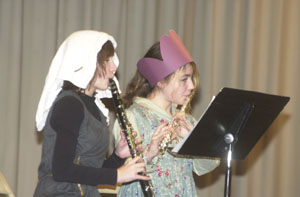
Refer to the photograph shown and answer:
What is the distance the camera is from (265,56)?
14.6 feet

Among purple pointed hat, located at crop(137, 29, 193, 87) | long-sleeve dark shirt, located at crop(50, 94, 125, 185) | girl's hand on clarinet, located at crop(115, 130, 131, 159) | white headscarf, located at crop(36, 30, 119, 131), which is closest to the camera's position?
long-sleeve dark shirt, located at crop(50, 94, 125, 185)

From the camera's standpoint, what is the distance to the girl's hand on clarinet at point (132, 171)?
2.33m

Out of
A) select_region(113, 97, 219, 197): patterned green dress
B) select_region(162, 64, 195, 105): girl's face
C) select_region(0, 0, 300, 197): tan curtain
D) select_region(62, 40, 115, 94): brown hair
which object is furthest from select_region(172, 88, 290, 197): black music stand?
select_region(0, 0, 300, 197): tan curtain

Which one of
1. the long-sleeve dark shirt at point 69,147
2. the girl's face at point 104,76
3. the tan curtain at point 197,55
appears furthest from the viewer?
the tan curtain at point 197,55

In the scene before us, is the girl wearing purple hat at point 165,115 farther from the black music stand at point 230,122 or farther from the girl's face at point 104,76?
the girl's face at point 104,76

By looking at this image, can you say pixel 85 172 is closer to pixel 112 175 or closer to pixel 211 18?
pixel 112 175

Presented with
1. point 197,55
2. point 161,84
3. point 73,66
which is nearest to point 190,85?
point 161,84

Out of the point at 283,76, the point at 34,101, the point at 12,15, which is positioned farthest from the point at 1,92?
the point at 283,76

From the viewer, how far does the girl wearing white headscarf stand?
2.19 m

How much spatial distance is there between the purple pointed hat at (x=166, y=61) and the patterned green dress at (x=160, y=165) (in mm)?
160

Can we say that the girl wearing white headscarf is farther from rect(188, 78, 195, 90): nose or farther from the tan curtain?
the tan curtain

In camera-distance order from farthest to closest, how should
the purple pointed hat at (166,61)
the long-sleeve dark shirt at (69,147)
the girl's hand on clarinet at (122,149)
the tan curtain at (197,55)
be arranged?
the tan curtain at (197,55), the purple pointed hat at (166,61), the girl's hand on clarinet at (122,149), the long-sleeve dark shirt at (69,147)

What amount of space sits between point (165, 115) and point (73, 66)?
76cm

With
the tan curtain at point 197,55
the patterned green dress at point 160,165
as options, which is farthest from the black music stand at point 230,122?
the tan curtain at point 197,55
